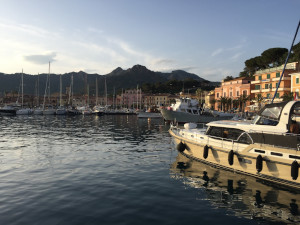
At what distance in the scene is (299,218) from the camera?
9.11 m

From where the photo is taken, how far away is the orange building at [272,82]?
2429 inches

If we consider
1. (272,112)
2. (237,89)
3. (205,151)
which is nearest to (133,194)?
(205,151)

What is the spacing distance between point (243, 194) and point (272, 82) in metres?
62.7

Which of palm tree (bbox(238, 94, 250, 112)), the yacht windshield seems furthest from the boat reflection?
palm tree (bbox(238, 94, 250, 112))

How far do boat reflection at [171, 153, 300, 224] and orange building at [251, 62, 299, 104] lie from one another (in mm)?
53508

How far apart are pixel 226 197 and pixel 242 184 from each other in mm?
2000

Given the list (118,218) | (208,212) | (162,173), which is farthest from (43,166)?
(208,212)

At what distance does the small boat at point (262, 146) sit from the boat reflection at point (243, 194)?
535 mm

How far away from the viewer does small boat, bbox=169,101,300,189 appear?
11789mm

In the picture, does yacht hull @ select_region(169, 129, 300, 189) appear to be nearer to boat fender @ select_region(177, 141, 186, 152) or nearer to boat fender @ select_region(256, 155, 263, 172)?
boat fender @ select_region(256, 155, 263, 172)

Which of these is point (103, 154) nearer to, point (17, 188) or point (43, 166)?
point (43, 166)

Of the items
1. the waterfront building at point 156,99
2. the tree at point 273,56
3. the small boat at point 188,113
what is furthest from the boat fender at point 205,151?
the waterfront building at point 156,99

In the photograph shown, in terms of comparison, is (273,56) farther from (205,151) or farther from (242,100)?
(205,151)

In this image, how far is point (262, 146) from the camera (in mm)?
12688
